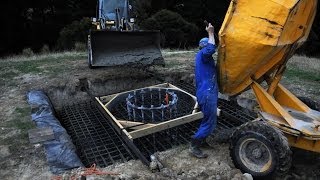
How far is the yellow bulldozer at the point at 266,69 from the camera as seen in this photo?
402 cm

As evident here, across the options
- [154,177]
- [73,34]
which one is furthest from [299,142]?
[73,34]

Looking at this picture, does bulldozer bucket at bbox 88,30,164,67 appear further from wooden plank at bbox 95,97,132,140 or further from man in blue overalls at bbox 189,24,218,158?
man in blue overalls at bbox 189,24,218,158

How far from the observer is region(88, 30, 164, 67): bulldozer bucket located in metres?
8.68

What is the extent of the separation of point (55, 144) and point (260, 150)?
9.44 feet

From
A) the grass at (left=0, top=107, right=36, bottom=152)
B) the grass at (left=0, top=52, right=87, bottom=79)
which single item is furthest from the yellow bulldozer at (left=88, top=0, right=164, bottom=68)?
the grass at (left=0, top=107, right=36, bottom=152)

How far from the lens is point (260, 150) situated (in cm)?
425

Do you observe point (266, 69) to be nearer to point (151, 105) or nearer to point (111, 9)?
point (151, 105)

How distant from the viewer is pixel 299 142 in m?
4.24

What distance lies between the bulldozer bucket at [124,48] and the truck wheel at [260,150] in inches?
186

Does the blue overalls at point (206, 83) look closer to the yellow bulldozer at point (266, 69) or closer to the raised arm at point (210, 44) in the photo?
the raised arm at point (210, 44)

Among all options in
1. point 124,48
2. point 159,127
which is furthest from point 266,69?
point 124,48

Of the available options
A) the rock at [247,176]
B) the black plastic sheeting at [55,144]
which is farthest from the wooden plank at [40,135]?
the rock at [247,176]

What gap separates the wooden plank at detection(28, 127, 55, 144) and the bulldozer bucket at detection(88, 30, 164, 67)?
2974 mm

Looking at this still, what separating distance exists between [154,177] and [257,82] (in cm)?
174
